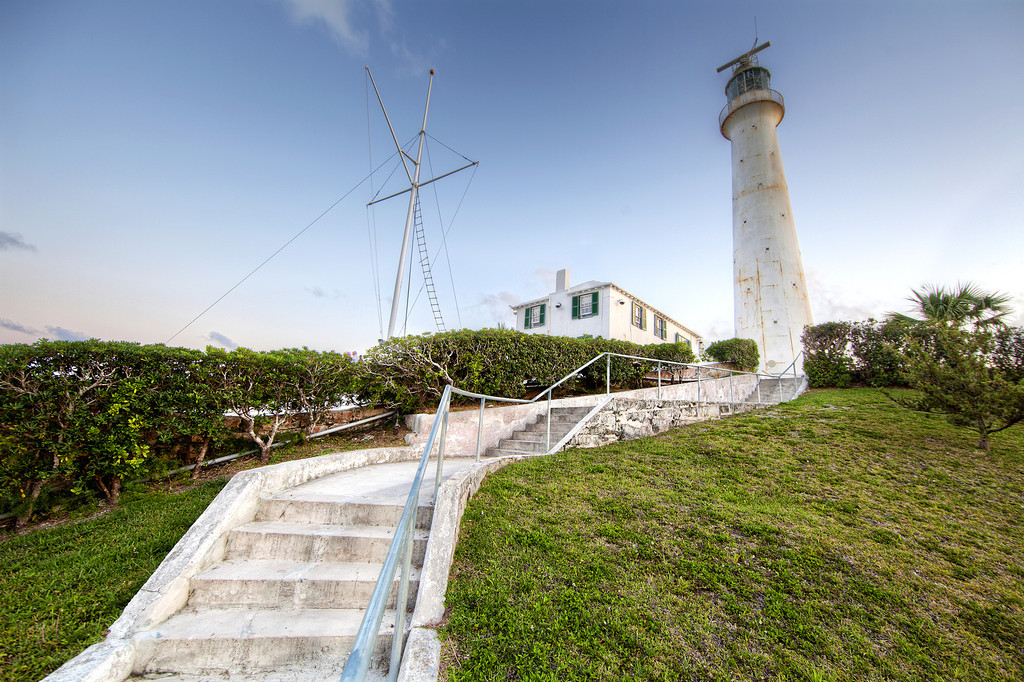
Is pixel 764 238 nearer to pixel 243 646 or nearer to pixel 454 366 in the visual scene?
pixel 454 366

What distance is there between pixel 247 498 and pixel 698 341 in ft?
98.3

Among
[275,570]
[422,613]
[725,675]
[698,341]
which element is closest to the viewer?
[725,675]

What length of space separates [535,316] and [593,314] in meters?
4.04

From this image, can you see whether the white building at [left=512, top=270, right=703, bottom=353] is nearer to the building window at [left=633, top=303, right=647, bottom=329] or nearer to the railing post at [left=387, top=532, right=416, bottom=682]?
the building window at [left=633, top=303, right=647, bottom=329]

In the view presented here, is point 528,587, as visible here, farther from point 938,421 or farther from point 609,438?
point 938,421

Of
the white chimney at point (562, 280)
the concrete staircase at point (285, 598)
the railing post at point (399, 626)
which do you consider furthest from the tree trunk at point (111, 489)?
the white chimney at point (562, 280)

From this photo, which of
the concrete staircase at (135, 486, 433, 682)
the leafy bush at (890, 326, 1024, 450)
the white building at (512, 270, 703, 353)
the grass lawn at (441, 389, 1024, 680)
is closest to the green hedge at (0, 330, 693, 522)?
the concrete staircase at (135, 486, 433, 682)

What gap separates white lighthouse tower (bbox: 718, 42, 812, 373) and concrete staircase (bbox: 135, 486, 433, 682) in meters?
18.0

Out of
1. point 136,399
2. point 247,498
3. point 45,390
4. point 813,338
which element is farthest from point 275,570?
point 813,338

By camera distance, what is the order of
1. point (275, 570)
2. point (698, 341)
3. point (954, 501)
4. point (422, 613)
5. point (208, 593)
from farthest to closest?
1. point (698, 341)
2. point (954, 501)
3. point (275, 570)
4. point (208, 593)
5. point (422, 613)

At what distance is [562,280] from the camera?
2228 cm

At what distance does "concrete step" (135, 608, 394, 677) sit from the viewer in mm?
2336

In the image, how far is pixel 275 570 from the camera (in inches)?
118

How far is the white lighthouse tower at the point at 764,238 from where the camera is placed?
16.9m
